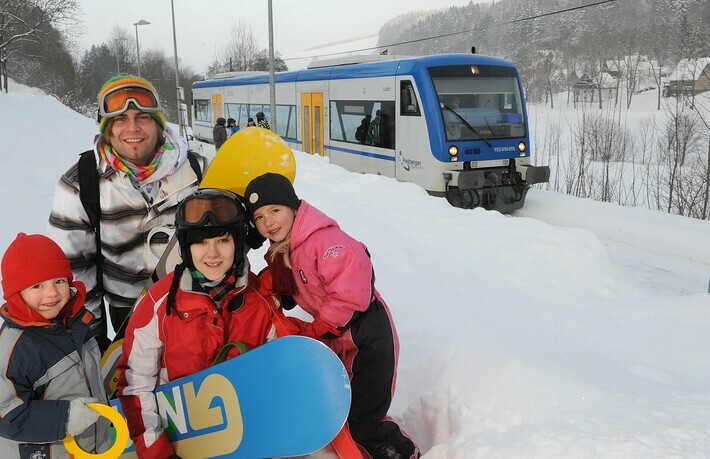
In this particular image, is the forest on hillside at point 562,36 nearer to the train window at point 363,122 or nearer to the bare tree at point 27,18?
the bare tree at point 27,18

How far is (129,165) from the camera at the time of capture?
2.54 meters

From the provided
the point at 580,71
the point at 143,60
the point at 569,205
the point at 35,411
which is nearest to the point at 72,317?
the point at 35,411

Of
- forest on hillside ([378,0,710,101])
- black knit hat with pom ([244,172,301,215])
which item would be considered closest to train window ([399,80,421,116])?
black knit hat with pom ([244,172,301,215])

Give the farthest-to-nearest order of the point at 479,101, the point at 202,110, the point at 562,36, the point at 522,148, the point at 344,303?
1. the point at 562,36
2. the point at 202,110
3. the point at 522,148
4. the point at 479,101
5. the point at 344,303

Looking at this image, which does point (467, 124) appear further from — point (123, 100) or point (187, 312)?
point (187, 312)

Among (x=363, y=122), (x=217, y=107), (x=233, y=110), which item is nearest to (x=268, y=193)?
(x=363, y=122)

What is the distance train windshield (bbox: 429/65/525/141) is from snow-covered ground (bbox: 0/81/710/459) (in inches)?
71.9

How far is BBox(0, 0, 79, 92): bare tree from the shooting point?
103ft

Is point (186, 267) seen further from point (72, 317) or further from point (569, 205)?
point (569, 205)

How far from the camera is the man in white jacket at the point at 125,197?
8.27ft

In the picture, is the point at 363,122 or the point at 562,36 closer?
the point at 363,122

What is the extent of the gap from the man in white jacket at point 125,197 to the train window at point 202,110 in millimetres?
21006

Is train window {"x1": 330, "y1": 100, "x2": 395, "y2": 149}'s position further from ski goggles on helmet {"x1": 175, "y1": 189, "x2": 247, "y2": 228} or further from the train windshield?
ski goggles on helmet {"x1": 175, "y1": 189, "x2": 247, "y2": 228}

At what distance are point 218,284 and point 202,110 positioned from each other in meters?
22.7
